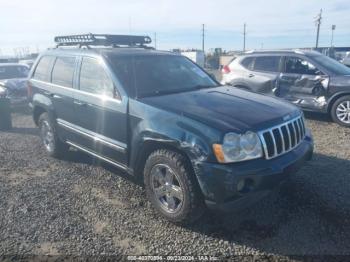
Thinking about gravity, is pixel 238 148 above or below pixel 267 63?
below

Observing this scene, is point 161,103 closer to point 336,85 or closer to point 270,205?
point 270,205

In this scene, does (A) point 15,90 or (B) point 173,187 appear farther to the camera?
(A) point 15,90

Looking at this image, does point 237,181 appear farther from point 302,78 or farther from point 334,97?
point 302,78

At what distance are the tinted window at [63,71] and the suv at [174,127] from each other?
0.02 metres

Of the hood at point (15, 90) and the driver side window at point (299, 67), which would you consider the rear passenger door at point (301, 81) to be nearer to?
the driver side window at point (299, 67)

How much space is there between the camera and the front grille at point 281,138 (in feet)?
10.6

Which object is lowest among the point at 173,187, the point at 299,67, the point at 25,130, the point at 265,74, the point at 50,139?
the point at 25,130

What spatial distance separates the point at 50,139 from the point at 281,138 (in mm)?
4008

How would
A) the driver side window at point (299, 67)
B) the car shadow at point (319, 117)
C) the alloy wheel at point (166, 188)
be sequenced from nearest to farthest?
the alloy wheel at point (166, 188) < the driver side window at point (299, 67) < the car shadow at point (319, 117)

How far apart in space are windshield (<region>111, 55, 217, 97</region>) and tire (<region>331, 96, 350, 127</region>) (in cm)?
400

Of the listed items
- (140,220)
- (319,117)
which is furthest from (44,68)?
(319,117)

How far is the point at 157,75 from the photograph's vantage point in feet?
14.2

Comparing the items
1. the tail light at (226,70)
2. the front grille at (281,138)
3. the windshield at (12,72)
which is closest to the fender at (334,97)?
the tail light at (226,70)

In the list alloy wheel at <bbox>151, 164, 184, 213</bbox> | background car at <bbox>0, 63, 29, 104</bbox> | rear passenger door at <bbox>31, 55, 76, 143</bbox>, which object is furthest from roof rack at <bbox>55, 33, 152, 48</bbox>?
background car at <bbox>0, 63, 29, 104</bbox>
